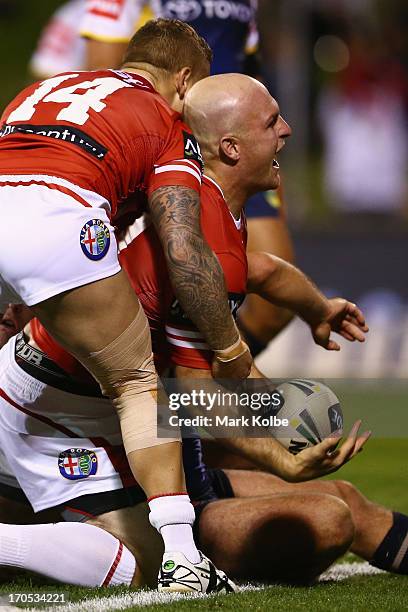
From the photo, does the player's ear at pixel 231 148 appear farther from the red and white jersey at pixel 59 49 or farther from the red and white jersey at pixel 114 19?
the red and white jersey at pixel 59 49

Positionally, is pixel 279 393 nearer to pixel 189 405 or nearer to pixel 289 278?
pixel 189 405

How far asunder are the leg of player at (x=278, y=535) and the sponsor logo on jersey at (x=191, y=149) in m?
1.16

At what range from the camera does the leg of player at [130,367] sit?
144 inches

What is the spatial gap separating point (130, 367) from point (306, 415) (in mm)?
632

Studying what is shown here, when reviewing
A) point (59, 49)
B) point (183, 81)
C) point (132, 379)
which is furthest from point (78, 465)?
point (59, 49)

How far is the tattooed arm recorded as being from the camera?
3.67m

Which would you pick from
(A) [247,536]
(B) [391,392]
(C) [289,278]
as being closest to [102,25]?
(C) [289,278]

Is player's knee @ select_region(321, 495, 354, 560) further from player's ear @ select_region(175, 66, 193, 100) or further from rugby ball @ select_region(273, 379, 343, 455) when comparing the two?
player's ear @ select_region(175, 66, 193, 100)

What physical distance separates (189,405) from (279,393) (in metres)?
0.35

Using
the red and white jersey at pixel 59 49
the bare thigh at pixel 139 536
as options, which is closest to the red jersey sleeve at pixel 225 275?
the bare thigh at pixel 139 536

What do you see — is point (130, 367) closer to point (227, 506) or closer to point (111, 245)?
point (111, 245)

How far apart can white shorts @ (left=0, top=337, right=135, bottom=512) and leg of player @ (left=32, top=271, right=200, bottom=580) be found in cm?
29

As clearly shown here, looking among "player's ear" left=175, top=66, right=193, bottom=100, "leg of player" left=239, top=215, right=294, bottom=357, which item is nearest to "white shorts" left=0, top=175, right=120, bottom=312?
"player's ear" left=175, top=66, right=193, bottom=100

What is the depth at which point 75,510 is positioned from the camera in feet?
13.2
